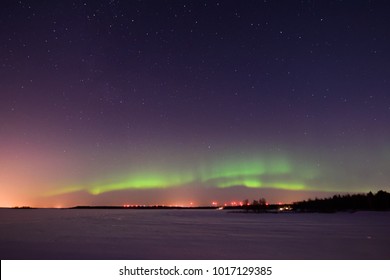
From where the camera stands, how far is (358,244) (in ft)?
73.3

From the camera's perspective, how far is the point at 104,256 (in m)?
17.5

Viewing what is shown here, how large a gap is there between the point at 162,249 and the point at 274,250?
20.3 feet

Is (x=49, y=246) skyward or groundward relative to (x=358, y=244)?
skyward

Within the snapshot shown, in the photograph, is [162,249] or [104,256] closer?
[104,256]

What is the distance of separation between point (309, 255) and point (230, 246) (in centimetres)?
497
